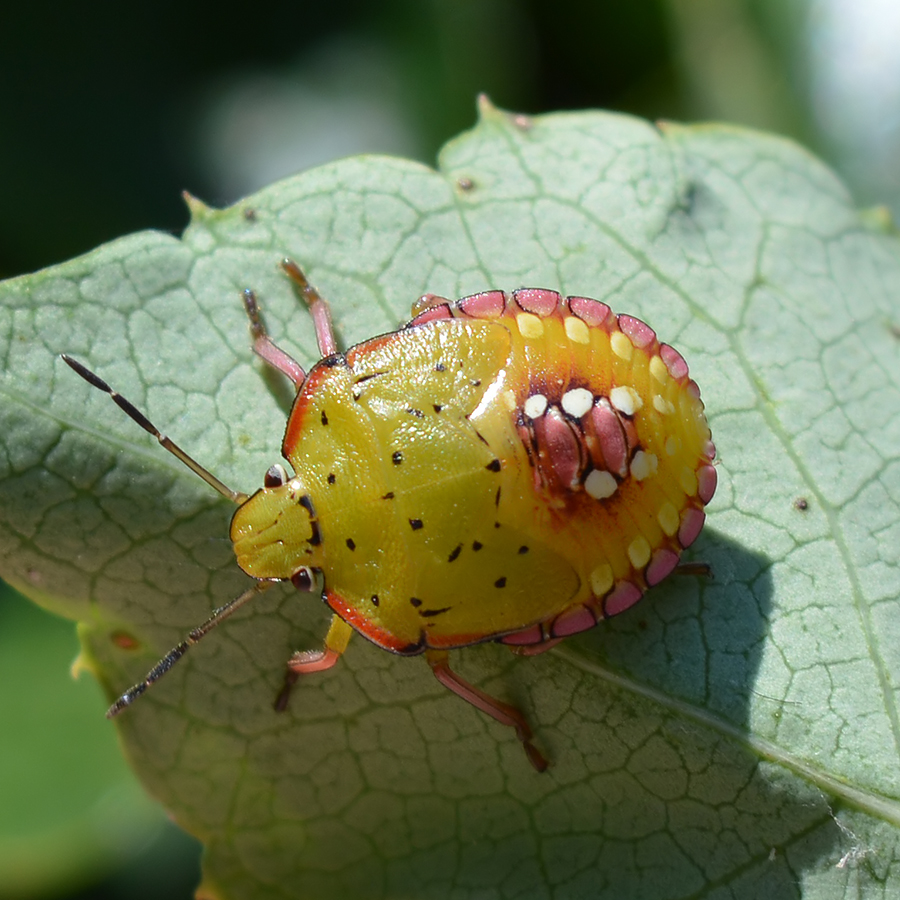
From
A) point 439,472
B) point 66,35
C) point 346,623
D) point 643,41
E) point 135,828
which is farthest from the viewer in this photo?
point 643,41

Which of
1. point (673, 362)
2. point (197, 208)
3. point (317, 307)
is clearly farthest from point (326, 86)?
point (673, 362)

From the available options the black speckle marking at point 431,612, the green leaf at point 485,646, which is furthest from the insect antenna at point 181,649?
the black speckle marking at point 431,612

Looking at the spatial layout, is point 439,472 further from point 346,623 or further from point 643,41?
point 643,41

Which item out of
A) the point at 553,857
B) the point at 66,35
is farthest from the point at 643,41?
the point at 553,857

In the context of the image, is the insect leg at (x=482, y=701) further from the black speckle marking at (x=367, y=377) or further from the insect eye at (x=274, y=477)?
the black speckle marking at (x=367, y=377)

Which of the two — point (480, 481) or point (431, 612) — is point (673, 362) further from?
point (431, 612)

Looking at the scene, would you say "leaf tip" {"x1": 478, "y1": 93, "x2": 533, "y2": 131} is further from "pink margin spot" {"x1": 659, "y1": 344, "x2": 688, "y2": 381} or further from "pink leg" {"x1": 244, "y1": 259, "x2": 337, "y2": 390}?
"pink margin spot" {"x1": 659, "y1": 344, "x2": 688, "y2": 381}
